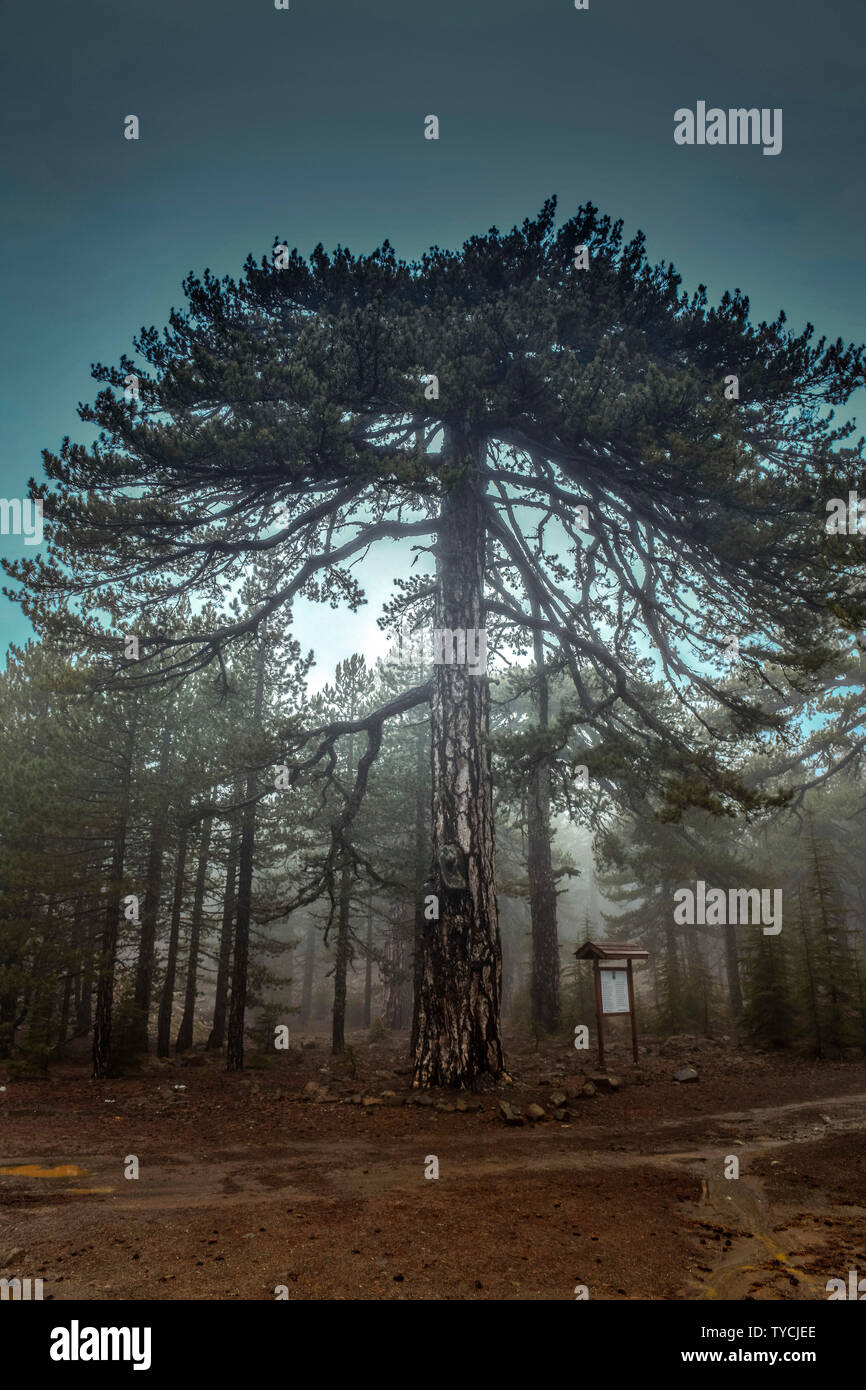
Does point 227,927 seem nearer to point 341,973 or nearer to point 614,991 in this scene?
point 341,973

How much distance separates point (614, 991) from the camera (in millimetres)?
13695

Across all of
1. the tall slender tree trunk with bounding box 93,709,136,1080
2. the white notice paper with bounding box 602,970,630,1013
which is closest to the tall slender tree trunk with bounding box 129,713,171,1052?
the tall slender tree trunk with bounding box 93,709,136,1080

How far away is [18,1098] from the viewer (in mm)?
12414

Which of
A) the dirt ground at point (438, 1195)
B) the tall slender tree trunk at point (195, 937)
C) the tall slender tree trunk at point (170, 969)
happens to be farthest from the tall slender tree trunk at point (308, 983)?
the dirt ground at point (438, 1195)

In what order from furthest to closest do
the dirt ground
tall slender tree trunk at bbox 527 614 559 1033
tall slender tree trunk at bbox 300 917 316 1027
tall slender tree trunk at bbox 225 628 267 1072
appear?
tall slender tree trunk at bbox 300 917 316 1027, tall slender tree trunk at bbox 527 614 559 1033, tall slender tree trunk at bbox 225 628 267 1072, the dirt ground

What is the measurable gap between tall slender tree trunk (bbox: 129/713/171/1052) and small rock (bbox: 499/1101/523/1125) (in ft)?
35.2

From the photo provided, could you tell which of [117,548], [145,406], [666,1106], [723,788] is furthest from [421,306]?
[666,1106]

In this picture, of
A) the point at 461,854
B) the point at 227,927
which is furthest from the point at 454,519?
the point at 227,927

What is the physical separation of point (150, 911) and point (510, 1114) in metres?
13.0

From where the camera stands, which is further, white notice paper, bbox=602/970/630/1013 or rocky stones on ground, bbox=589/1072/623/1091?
white notice paper, bbox=602/970/630/1013

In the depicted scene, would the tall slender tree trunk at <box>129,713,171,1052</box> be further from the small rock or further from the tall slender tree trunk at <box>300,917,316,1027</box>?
the tall slender tree trunk at <box>300,917,316,1027</box>

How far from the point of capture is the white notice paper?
13391 millimetres
